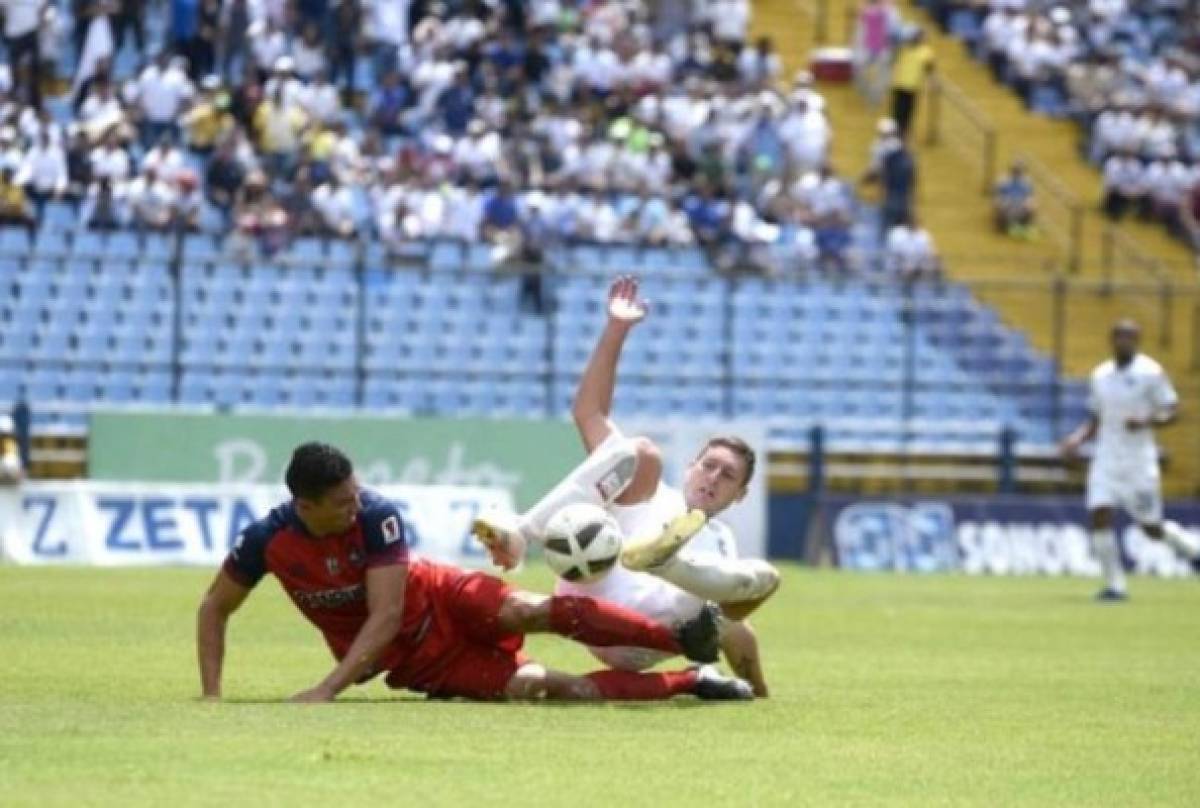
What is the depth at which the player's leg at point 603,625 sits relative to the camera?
1491cm

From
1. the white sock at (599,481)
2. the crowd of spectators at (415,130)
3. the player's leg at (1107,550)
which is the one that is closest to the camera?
the white sock at (599,481)

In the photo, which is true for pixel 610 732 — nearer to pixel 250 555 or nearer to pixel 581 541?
pixel 581 541

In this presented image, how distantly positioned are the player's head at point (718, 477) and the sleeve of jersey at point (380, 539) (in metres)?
1.62

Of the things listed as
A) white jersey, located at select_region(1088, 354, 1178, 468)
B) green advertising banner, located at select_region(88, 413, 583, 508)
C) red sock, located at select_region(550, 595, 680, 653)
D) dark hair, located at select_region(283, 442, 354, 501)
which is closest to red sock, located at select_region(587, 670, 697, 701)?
red sock, located at select_region(550, 595, 680, 653)

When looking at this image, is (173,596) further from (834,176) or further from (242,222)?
(834,176)

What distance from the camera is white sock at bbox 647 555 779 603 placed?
15.0 m

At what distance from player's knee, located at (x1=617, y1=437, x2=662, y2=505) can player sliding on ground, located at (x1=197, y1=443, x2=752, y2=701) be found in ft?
2.63

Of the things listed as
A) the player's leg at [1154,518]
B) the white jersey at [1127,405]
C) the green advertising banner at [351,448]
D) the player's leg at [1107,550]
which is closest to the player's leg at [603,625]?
the white jersey at [1127,405]

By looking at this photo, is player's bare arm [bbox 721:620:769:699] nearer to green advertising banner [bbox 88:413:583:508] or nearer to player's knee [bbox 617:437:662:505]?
player's knee [bbox 617:437:662:505]

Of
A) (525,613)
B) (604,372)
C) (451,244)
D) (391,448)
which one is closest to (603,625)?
(525,613)

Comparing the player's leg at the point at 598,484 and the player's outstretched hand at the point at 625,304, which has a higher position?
the player's outstretched hand at the point at 625,304

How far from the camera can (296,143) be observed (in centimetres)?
4094

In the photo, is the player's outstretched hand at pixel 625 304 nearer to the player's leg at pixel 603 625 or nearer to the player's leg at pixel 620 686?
the player's leg at pixel 603 625

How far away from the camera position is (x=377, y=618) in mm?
14844
